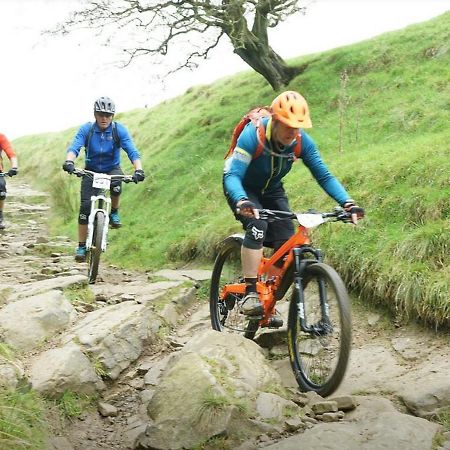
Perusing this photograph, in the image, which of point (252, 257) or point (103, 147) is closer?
point (252, 257)

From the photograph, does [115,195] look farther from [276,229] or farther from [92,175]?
[276,229]

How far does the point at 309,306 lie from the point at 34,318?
3.40m

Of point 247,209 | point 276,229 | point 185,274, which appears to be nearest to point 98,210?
point 185,274

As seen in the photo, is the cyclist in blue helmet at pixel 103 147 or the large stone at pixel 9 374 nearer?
the large stone at pixel 9 374

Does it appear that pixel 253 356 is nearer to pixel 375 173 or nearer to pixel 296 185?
pixel 375 173

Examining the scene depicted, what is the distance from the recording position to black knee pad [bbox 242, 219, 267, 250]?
5.70 m

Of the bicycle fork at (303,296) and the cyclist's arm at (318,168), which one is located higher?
the cyclist's arm at (318,168)

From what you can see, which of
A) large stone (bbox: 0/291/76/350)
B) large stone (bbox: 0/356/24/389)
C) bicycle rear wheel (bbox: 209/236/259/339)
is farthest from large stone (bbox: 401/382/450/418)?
large stone (bbox: 0/291/76/350)

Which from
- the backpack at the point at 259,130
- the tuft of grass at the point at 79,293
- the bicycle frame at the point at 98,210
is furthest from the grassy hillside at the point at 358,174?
the tuft of grass at the point at 79,293

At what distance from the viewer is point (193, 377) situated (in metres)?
4.85

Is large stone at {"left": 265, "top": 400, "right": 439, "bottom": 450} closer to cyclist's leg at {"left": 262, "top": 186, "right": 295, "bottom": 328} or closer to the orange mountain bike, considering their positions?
the orange mountain bike

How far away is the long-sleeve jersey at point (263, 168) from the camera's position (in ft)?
18.2

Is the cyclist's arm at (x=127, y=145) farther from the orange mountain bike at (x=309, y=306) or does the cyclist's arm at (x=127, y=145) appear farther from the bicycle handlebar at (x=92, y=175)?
the orange mountain bike at (x=309, y=306)

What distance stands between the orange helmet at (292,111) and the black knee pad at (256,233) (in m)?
1.04
